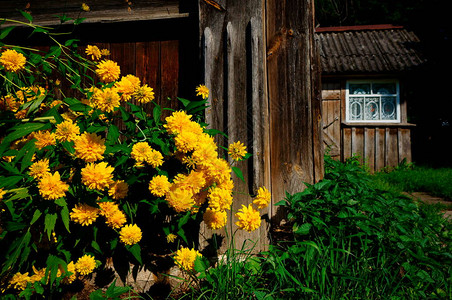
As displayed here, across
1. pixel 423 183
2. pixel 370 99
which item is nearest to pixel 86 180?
pixel 423 183

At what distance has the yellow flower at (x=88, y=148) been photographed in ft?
4.24

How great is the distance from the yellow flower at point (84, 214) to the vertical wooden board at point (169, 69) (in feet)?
4.69

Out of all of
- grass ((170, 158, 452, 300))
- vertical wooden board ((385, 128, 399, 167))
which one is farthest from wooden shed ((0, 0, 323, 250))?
vertical wooden board ((385, 128, 399, 167))

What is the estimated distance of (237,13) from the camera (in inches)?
84.4

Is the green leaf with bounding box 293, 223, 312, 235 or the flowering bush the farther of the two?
the green leaf with bounding box 293, 223, 312, 235

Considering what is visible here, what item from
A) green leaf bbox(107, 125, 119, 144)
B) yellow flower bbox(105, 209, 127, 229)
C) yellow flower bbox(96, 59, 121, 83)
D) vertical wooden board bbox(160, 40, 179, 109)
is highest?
vertical wooden board bbox(160, 40, 179, 109)

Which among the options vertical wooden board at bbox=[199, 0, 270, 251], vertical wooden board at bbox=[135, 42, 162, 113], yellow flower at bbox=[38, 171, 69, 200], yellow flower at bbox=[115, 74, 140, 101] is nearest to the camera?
yellow flower at bbox=[38, 171, 69, 200]

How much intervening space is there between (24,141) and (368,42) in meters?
9.14

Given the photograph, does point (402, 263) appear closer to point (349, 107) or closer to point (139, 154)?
point (139, 154)

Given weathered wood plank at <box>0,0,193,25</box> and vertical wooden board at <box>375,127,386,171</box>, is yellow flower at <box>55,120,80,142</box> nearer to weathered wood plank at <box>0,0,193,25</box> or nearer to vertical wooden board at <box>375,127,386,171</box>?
weathered wood plank at <box>0,0,193,25</box>

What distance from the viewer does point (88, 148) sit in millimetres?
1297

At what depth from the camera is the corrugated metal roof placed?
7.29 meters

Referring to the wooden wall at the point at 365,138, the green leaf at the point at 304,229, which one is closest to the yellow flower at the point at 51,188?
the green leaf at the point at 304,229

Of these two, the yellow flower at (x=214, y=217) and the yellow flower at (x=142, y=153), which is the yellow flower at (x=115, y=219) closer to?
the yellow flower at (x=142, y=153)
